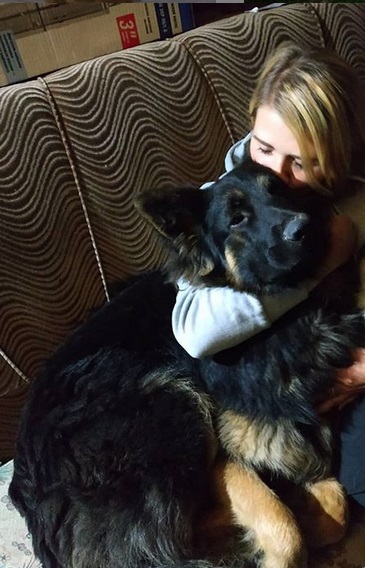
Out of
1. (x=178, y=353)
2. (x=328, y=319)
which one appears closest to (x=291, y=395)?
(x=328, y=319)

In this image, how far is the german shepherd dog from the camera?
1.54 metres

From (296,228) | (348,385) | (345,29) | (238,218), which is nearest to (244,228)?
(238,218)

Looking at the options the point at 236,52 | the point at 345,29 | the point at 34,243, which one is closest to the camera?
the point at 34,243

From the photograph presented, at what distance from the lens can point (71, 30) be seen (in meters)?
2.48

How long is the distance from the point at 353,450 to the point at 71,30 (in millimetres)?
1832

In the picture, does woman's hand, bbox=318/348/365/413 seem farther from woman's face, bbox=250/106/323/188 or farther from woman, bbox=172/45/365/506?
woman's face, bbox=250/106/323/188

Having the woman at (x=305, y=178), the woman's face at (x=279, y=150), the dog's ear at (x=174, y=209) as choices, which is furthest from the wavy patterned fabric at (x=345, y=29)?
the dog's ear at (x=174, y=209)

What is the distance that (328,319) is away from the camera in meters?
1.64

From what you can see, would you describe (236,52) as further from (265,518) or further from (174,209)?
(265,518)

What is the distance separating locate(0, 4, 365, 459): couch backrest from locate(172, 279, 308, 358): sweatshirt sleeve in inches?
17.9

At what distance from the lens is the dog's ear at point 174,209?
5.00ft

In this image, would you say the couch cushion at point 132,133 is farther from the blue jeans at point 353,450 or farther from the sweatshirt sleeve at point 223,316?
the blue jeans at point 353,450

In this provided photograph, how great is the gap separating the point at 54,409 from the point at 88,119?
87cm

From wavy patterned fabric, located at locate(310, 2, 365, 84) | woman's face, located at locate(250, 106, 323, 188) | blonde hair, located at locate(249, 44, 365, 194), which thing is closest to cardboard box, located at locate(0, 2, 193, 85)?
wavy patterned fabric, located at locate(310, 2, 365, 84)
